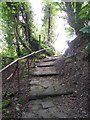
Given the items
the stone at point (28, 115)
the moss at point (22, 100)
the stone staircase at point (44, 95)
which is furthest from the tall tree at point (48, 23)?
the stone at point (28, 115)

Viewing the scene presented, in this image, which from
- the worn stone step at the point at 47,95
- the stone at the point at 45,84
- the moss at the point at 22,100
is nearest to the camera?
the moss at the point at 22,100

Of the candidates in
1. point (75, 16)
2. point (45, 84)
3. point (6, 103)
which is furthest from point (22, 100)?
point (75, 16)

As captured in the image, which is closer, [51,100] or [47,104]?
[47,104]

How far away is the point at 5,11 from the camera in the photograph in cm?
789

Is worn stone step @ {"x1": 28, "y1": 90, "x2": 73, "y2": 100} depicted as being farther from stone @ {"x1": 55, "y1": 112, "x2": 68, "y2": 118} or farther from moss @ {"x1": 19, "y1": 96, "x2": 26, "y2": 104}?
stone @ {"x1": 55, "y1": 112, "x2": 68, "y2": 118}

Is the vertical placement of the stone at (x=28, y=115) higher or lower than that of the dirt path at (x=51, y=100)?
lower

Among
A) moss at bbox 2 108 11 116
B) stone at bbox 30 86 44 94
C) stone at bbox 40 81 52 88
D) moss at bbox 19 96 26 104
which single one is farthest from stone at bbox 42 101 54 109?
stone at bbox 40 81 52 88

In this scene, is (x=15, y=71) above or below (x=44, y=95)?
above

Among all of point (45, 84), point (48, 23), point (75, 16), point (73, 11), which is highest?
point (48, 23)

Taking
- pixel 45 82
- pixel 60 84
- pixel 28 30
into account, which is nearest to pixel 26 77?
pixel 45 82

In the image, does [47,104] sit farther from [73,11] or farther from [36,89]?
[73,11]

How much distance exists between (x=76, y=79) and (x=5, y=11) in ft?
15.2

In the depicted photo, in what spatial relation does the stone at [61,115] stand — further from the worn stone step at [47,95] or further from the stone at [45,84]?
the stone at [45,84]

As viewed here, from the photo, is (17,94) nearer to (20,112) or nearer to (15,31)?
(20,112)
